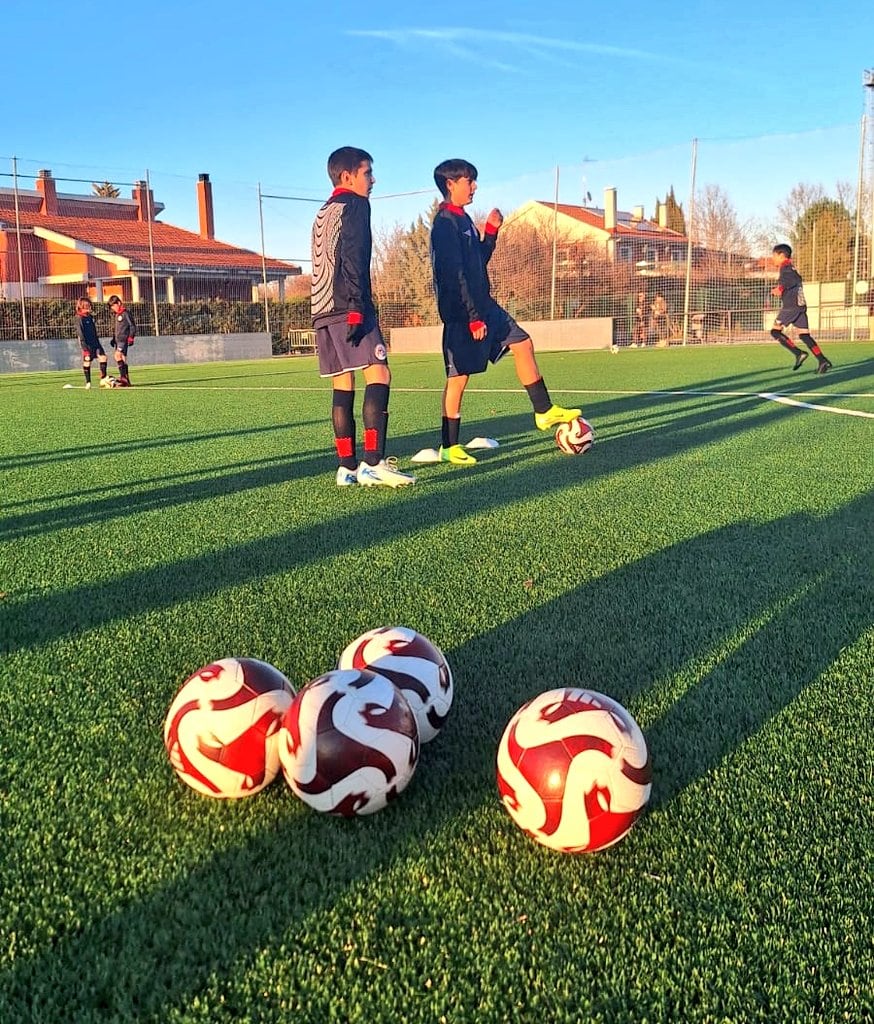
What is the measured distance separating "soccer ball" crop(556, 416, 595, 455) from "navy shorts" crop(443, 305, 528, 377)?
2.67 feet

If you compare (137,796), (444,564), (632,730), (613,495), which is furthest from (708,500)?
(137,796)

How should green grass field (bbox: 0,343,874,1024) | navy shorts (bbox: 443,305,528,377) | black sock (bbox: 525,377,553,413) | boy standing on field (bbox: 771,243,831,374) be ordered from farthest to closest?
boy standing on field (bbox: 771,243,831,374), black sock (bbox: 525,377,553,413), navy shorts (bbox: 443,305,528,377), green grass field (bbox: 0,343,874,1024)

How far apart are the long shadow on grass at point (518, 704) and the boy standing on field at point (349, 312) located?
2.48 meters

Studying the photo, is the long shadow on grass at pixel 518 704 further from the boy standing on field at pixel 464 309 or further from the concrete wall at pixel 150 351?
the concrete wall at pixel 150 351

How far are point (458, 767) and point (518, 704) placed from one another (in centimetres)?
37

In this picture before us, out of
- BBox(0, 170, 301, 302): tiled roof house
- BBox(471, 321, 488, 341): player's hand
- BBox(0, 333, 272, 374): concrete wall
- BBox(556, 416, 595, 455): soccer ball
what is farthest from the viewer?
BBox(0, 170, 301, 302): tiled roof house

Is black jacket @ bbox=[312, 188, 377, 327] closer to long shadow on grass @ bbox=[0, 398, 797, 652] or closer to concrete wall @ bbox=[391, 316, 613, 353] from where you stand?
long shadow on grass @ bbox=[0, 398, 797, 652]

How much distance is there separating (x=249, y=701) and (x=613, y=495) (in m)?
3.71

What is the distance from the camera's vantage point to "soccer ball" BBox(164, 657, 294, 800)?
200 centimetres

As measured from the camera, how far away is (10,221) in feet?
109

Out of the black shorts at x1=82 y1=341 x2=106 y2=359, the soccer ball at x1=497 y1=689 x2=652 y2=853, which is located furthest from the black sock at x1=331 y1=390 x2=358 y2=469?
the black shorts at x1=82 y1=341 x2=106 y2=359

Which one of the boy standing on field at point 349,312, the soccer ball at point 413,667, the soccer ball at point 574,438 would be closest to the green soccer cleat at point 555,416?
the soccer ball at point 574,438

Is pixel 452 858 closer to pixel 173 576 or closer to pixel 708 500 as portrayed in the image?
pixel 173 576

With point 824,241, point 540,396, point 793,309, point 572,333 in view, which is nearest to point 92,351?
point 793,309
